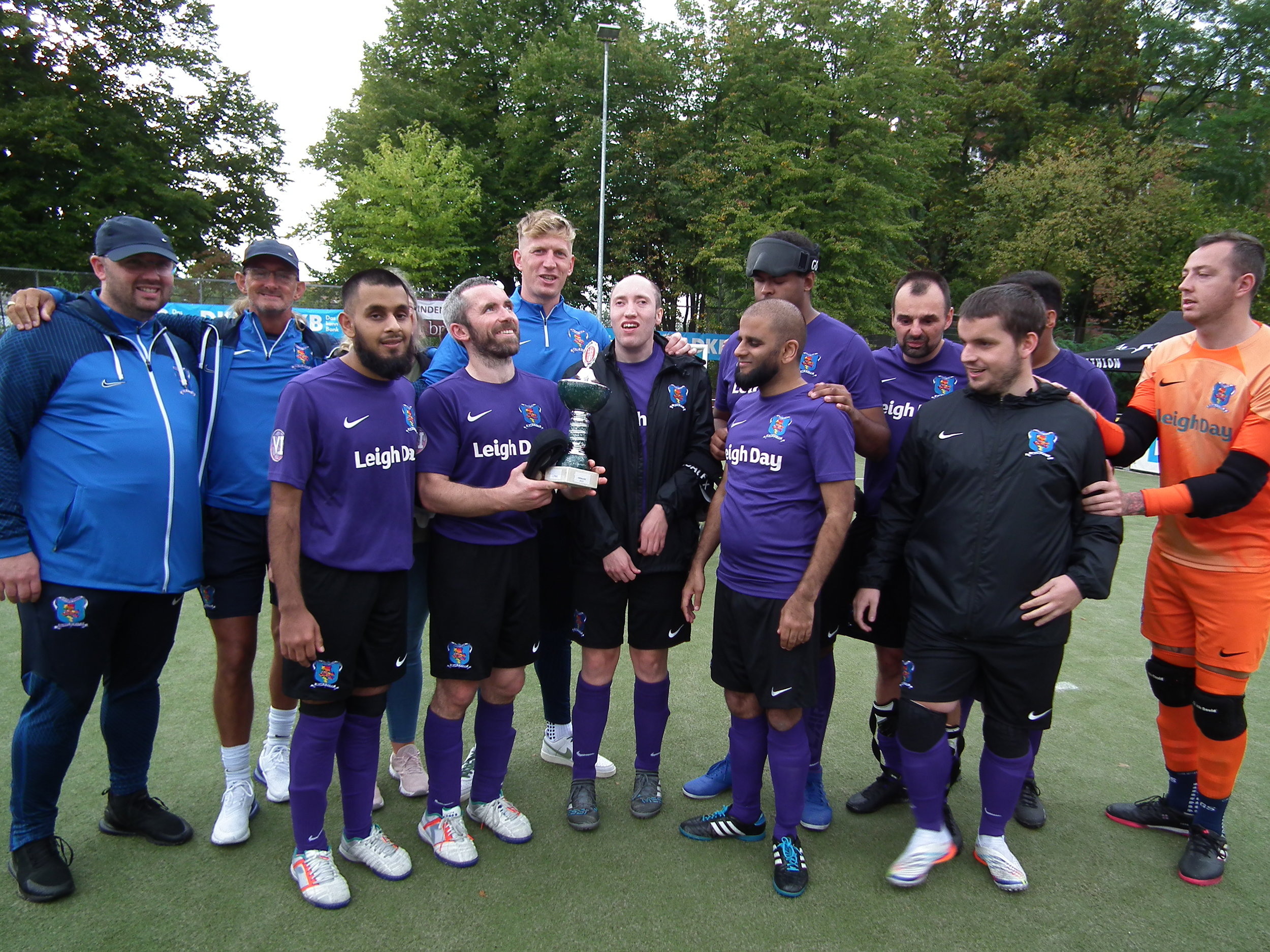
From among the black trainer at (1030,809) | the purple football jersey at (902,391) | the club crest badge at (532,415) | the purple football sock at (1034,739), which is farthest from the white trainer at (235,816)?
the black trainer at (1030,809)

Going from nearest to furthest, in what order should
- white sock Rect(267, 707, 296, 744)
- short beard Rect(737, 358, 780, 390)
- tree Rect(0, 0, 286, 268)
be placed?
short beard Rect(737, 358, 780, 390)
white sock Rect(267, 707, 296, 744)
tree Rect(0, 0, 286, 268)

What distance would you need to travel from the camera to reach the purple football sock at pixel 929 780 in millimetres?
2857

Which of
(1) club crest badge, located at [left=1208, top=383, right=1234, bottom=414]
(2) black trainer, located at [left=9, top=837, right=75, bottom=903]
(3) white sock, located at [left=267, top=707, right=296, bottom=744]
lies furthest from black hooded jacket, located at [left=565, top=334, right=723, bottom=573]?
(2) black trainer, located at [left=9, top=837, right=75, bottom=903]

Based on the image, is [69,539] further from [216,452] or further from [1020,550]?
[1020,550]

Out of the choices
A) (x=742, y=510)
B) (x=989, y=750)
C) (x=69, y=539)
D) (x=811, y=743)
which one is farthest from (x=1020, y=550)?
(x=69, y=539)

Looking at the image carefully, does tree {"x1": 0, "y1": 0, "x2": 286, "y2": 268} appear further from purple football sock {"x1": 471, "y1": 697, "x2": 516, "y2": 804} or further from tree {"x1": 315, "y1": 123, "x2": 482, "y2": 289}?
purple football sock {"x1": 471, "y1": 697, "x2": 516, "y2": 804}

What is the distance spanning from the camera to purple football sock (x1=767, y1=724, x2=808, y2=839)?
2.88m

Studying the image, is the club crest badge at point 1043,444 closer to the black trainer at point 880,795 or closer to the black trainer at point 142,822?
the black trainer at point 880,795

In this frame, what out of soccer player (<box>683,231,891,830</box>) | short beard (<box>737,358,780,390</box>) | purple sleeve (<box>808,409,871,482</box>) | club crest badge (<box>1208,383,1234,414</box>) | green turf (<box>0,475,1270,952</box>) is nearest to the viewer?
green turf (<box>0,475,1270,952</box>)

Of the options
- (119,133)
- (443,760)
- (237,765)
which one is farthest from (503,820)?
(119,133)

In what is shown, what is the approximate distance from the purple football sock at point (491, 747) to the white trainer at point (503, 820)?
0.09 feet

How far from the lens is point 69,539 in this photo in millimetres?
2637

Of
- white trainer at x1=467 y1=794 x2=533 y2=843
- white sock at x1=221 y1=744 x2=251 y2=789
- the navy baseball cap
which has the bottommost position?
white trainer at x1=467 y1=794 x2=533 y2=843

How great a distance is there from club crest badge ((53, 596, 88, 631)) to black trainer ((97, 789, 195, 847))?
810 millimetres
